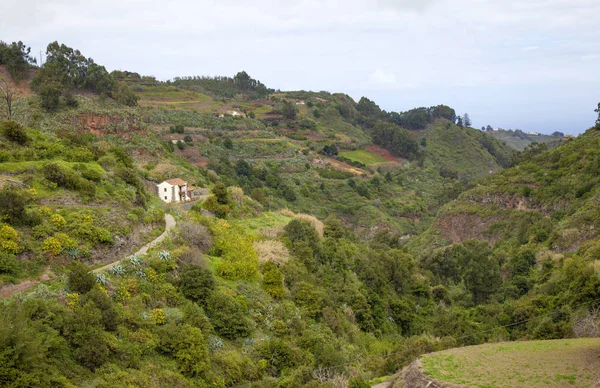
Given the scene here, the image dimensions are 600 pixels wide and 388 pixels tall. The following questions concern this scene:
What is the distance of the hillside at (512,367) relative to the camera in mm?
13500

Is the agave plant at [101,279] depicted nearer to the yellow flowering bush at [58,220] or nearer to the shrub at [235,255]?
the yellow flowering bush at [58,220]

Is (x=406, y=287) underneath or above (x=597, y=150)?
underneath

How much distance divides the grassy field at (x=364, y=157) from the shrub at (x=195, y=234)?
171ft

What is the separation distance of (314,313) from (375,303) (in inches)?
264

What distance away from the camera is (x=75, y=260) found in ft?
52.1

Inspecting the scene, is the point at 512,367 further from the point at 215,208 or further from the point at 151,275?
the point at 215,208

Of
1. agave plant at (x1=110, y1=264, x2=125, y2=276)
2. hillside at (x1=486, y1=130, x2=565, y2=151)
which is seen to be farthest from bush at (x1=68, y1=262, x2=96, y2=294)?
hillside at (x1=486, y1=130, x2=565, y2=151)

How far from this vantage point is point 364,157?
2990 inches

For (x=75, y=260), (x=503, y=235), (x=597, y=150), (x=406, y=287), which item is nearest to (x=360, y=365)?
(x=75, y=260)

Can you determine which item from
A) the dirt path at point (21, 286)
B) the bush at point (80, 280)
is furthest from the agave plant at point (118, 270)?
the dirt path at point (21, 286)

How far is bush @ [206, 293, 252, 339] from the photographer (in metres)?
16.8

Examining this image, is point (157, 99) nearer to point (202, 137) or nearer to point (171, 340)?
point (202, 137)

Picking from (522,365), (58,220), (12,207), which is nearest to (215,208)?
(58,220)

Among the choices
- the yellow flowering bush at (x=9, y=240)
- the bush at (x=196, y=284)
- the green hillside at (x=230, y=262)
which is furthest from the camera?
the bush at (x=196, y=284)
